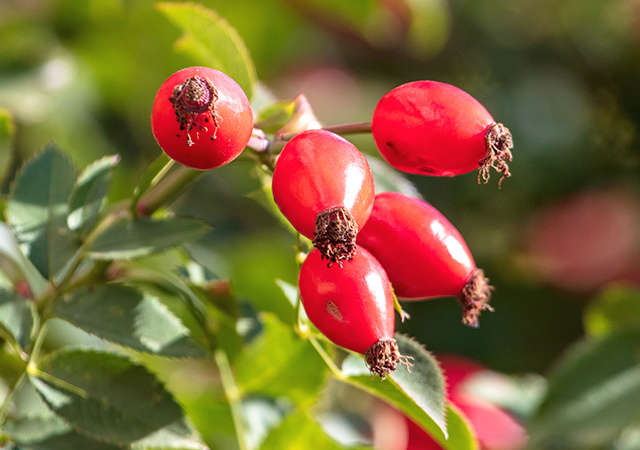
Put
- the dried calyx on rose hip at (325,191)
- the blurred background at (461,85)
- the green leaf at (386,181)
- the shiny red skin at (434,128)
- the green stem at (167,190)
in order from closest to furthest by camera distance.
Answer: the dried calyx on rose hip at (325,191), the shiny red skin at (434,128), the green stem at (167,190), the green leaf at (386,181), the blurred background at (461,85)

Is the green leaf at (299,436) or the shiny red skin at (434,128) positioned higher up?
the shiny red skin at (434,128)

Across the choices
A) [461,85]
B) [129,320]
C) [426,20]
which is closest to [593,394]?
[129,320]

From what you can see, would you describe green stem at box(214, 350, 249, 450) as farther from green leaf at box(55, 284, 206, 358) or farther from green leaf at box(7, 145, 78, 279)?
green leaf at box(7, 145, 78, 279)

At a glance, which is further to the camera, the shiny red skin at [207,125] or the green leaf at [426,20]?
the green leaf at [426,20]

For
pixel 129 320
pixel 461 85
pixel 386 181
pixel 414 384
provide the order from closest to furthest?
pixel 414 384 → pixel 129 320 → pixel 386 181 → pixel 461 85

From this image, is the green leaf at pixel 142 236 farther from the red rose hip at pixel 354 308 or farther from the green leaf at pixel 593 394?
the green leaf at pixel 593 394

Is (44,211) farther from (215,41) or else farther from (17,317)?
(215,41)

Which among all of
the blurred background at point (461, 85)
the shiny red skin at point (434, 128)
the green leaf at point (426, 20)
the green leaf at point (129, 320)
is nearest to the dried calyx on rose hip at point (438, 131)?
the shiny red skin at point (434, 128)

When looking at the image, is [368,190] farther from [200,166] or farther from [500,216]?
[500,216]
